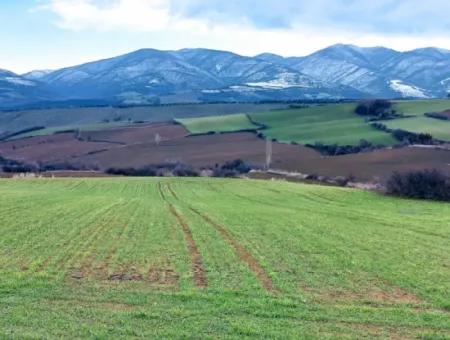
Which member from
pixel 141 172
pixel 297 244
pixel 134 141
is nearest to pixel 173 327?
pixel 297 244

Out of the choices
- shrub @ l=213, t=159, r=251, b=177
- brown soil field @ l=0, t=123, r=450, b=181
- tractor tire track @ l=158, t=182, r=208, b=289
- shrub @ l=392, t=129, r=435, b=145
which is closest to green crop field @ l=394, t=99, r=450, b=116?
shrub @ l=392, t=129, r=435, b=145

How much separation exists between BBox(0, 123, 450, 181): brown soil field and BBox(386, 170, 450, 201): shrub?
24.0ft

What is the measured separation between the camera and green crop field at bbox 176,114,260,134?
5723 inches

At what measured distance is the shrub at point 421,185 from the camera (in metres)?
64.3

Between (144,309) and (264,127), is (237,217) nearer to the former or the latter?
(144,309)

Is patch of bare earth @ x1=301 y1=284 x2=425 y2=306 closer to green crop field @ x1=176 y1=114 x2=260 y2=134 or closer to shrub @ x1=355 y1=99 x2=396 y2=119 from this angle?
green crop field @ x1=176 y1=114 x2=260 y2=134

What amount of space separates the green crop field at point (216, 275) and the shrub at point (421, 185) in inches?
978

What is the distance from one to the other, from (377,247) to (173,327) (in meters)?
15.5

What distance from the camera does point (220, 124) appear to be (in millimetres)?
153625

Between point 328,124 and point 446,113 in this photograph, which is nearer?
point 446,113

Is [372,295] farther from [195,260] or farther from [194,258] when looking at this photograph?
[194,258]

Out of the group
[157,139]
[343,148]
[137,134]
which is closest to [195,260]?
[343,148]

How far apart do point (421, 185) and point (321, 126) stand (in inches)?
2890

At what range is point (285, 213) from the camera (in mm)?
43281
